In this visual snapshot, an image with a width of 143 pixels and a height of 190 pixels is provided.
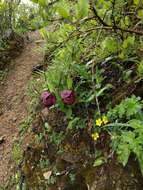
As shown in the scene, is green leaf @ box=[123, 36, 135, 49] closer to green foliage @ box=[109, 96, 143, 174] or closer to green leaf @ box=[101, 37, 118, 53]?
green leaf @ box=[101, 37, 118, 53]

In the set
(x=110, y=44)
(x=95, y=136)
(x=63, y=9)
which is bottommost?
(x=95, y=136)

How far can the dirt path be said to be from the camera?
4.52 meters

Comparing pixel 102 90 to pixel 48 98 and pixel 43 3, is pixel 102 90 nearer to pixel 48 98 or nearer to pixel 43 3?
pixel 48 98

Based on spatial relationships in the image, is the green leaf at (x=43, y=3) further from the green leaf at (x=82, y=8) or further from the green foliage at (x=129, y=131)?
the green foliage at (x=129, y=131)

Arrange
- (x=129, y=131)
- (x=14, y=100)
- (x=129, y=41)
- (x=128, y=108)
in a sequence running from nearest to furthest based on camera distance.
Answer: (x=129, y=131) → (x=128, y=108) → (x=129, y=41) → (x=14, y=100)

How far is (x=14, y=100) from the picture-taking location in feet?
17.9

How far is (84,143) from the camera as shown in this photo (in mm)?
3141

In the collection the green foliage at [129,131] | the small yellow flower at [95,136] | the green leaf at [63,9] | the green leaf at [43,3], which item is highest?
the green leaf at [43,3]

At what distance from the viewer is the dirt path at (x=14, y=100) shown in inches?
178

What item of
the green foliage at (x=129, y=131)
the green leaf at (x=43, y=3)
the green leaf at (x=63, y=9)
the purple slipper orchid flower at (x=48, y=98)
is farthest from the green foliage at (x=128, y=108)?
the green leaf at (x=43, y=3)

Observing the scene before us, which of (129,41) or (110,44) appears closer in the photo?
(129,41)

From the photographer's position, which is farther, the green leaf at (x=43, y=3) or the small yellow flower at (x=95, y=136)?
the small yellow flower at (x=95, y=136)

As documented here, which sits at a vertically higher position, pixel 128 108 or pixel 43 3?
pixel 43 3

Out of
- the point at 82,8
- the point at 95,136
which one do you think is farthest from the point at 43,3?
the point at 95,136
